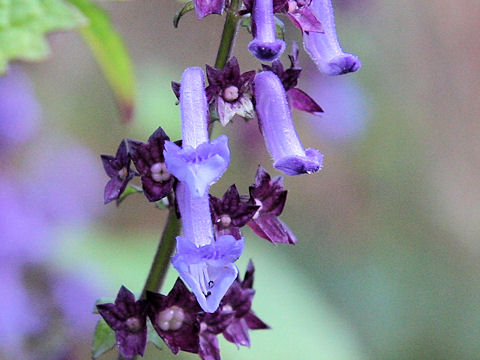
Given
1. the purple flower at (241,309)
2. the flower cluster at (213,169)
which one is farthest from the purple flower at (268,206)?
the purple flower at (241,309)

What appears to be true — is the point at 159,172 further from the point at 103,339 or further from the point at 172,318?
the point at 103,339

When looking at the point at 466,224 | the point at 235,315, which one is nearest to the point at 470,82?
the point at 466,224

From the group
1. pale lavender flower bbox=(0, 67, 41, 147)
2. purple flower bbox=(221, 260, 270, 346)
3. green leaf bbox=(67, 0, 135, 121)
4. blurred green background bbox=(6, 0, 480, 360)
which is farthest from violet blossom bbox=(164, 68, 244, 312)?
pale lavender flower bbox=(0, 67, 41, 147)

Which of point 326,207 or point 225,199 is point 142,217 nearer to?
point 326,207

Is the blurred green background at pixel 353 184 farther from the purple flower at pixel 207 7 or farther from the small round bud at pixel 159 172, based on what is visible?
the purple flower at pixel 207 7

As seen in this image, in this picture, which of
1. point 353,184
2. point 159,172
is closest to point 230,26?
point 159,172
